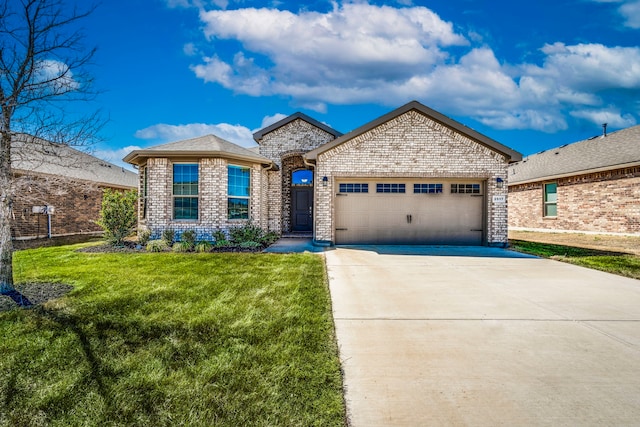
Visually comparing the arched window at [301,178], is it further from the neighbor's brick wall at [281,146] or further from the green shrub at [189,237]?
the green shrub at [189,237]

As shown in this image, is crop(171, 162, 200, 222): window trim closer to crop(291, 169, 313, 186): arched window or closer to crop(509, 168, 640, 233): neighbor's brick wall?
crop(291, 169, 313, 186): arched window

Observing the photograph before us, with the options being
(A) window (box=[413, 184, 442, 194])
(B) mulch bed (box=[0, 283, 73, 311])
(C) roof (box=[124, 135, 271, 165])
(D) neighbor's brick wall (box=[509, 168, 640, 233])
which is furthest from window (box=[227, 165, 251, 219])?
(D) neighbor's brick wall (box=[509, 168, 640, 233])

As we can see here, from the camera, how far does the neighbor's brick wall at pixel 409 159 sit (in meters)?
11.6

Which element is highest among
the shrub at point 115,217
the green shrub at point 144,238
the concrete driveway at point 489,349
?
the shrub at point 115,217

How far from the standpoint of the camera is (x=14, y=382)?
2.87m

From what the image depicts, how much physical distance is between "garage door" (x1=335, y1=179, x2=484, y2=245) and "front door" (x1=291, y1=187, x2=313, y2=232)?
4.32m

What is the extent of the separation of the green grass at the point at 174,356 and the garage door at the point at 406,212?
5.89 metres

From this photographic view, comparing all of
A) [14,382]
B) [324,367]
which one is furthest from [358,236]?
[14,382]

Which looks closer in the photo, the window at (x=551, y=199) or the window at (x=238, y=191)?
the window at (x=238, y=191)

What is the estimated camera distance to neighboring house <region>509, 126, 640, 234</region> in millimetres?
14109

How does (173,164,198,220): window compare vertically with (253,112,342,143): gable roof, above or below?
below

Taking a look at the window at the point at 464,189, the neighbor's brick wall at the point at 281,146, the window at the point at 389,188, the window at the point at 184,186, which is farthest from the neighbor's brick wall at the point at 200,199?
the window at the point at 464,189

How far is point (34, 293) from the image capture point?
217 inches

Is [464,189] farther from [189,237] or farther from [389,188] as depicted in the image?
[189,237]
